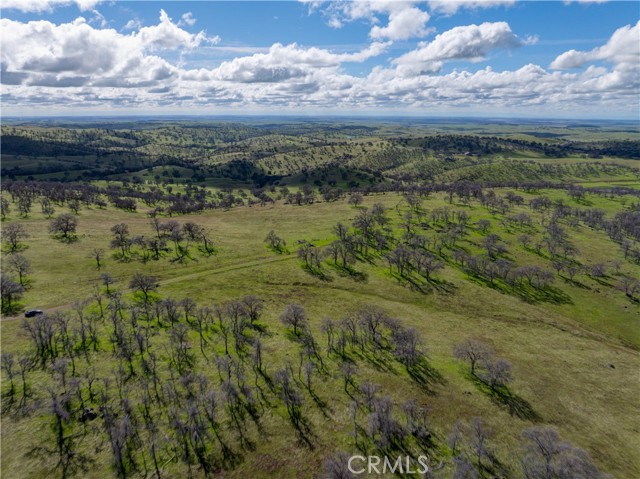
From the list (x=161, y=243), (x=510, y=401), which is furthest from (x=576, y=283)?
(x=161, y=243)

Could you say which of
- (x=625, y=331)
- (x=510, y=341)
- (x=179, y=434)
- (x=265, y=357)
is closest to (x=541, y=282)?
(x=625, y=331)

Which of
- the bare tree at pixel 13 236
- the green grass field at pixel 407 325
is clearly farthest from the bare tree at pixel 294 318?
the bare tree at pixel 13 236

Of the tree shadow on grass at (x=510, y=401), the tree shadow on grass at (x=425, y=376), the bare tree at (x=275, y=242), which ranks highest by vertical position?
the bare tree at (x=275, y=242)

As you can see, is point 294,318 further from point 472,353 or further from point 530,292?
point 530,292

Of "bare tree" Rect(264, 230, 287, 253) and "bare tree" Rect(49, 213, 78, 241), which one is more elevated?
"bare tree" Rect(49, 213, 78, 241)

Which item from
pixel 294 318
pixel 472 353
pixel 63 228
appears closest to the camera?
pixel 472 353

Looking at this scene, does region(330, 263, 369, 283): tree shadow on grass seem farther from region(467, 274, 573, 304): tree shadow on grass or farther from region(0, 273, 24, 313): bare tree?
region(0, 273, 24, 313): bare tree

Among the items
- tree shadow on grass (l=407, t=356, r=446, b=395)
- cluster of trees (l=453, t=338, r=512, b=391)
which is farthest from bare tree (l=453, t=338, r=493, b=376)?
tree shadow on grass (l=407, t=356, r=446, b=395)

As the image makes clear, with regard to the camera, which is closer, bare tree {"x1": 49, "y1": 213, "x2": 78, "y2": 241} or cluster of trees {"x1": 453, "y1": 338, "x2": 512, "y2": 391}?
cluster of trees {"x1": 453, "y1": 338, "x2": 512, "y2": 391}

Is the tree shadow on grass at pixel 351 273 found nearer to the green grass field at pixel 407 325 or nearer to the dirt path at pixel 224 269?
the green grass field at pixel 407 325

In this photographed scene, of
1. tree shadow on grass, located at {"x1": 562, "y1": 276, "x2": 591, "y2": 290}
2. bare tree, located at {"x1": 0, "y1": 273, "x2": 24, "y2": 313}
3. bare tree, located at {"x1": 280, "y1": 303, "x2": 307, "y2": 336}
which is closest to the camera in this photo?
bare tree, located at {"x1": 280, "y1": 303, "x2": 307, "y2": 336}

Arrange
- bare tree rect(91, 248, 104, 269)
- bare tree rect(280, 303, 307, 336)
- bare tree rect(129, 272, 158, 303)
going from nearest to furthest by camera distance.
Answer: bare tree rect(280, 303, 307, 336), bare tree rect(129, 272, 158, 303), bare tree rect(91, 248, 104, 269)

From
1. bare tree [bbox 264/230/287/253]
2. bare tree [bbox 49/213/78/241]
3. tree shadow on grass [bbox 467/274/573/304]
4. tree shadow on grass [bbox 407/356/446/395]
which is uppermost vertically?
bare tree [bbox 49/213/78/241]
